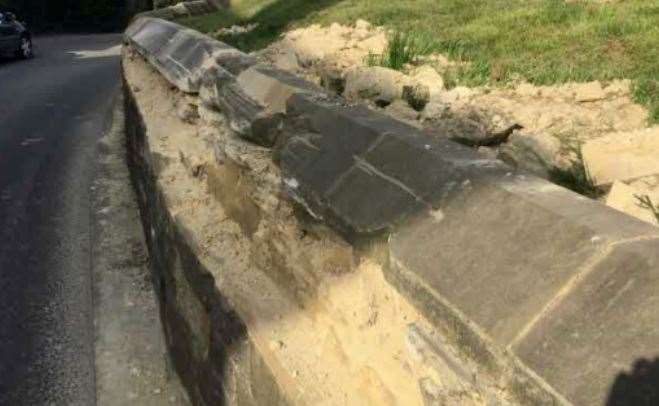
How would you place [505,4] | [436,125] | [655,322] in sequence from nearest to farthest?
[655,322]
[436,125]
[505,4]

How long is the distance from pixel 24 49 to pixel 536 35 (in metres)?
17.8

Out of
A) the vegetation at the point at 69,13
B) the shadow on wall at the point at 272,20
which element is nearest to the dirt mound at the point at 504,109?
the shadow on wall at the point at 272,20

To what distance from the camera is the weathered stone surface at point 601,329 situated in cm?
128

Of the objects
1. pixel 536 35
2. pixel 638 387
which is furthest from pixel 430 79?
pixel 638 387

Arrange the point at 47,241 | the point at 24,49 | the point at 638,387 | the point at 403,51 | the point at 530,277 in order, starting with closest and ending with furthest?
the point at 638,387, the point at 530,277, the point at 403,51, the point at 47,241, the point at 24,49

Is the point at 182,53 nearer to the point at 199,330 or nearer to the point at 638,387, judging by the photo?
the point at 199,330

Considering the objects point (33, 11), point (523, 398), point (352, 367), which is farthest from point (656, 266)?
point (33, 11)

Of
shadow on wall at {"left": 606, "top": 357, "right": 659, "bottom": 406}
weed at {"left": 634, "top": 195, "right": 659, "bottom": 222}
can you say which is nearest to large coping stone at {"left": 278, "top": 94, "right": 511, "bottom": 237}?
weed at {"left": 634, "top": 195, "right": 659, "bottom": 222}

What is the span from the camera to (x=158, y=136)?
4.89 m

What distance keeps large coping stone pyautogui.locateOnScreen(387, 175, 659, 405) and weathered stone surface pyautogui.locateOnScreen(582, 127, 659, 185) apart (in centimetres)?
75

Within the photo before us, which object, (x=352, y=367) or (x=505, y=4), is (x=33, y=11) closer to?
(x=505, y=4)

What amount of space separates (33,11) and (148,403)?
1212 inches

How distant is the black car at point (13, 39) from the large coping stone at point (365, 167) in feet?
59.5

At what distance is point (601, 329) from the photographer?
134cm
